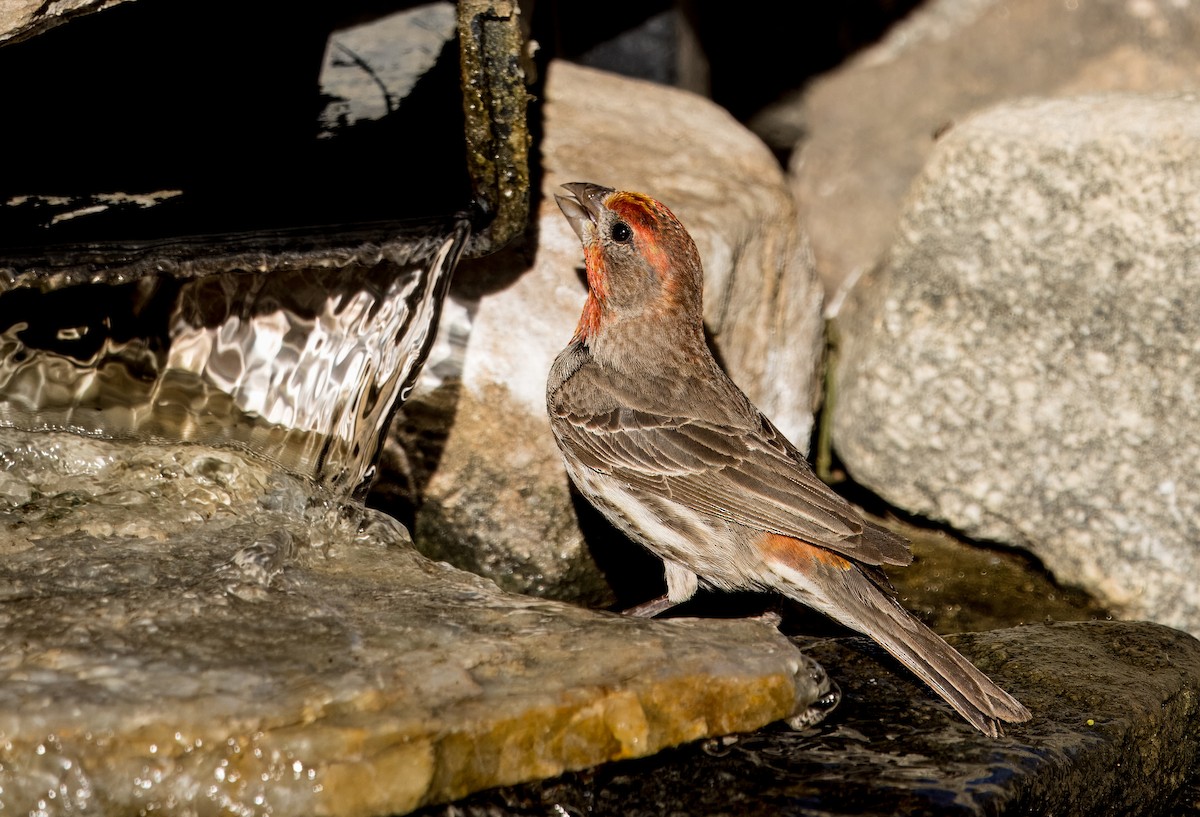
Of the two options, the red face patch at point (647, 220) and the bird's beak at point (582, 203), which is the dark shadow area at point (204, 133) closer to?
the bird's beak at point (582, 203)

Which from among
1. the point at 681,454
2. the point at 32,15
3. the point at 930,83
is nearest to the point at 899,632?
the point at 681,454

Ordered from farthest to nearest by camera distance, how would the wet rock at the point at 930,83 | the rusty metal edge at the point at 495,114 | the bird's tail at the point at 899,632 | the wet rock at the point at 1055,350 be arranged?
the wet rock at the point at 930,83 → the wet rock at the point at 1055,350 → the rusty metal edge at the point at 495,114 → the bird's tail at the point at 899,632

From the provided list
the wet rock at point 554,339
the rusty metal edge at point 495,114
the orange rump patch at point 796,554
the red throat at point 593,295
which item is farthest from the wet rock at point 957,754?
the rusty metal edge at point 495,114

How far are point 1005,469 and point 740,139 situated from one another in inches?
88.8

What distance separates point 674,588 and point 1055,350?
230 centimetres

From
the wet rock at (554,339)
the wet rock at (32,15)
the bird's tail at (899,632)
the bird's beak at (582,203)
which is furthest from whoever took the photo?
the wet rock at (554,339)

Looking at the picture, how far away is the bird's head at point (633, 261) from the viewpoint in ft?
16.7

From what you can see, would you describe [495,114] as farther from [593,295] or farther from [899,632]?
[899,632]

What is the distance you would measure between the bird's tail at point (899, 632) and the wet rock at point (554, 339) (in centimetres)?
121

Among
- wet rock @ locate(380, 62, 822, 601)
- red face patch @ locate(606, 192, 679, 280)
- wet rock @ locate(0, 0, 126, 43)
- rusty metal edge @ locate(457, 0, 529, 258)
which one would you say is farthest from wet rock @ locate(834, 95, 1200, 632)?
wet rock @ locate(0, 0, 126, 43)

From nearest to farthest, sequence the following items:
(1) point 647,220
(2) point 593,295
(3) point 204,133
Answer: (1) point 647,220 → (2) point 593,295 → (3) point 204,133

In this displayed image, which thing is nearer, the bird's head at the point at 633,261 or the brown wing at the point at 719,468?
the brown wing at the point at 719,468

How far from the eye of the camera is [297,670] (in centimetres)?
350

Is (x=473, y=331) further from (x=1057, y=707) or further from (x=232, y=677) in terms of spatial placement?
(x=1057, y=707)
